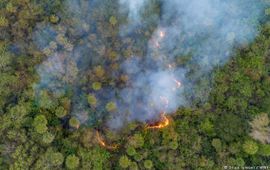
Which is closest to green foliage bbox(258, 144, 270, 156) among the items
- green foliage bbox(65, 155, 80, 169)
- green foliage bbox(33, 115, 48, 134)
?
green foliage bbox(65, 155, 80, 169)

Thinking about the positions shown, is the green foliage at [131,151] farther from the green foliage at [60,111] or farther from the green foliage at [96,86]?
the green foliage at [60,111]

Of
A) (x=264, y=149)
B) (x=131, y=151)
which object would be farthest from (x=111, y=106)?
(x=264, y=149)

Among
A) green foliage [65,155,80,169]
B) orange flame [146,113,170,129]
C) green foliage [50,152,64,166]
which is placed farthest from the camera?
orange flame [146,113,170,129]

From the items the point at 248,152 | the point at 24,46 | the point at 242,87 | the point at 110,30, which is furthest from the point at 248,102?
the point at 24,46

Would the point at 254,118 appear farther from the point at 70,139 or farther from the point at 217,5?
the point at 70,139

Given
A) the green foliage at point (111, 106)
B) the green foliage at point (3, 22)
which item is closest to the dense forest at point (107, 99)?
the green foliage at point (111, 106)

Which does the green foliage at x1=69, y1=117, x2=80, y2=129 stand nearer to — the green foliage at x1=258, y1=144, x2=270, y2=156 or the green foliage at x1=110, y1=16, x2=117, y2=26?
the green foliage at x1=110, y1=16, x2=117, y2=26
